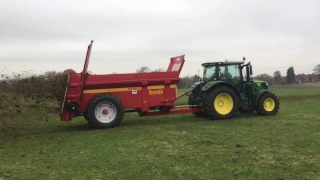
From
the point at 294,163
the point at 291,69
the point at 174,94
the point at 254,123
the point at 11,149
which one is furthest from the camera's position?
the point at 291,69

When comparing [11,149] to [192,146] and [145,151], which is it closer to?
[145,151]

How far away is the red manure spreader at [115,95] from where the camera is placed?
11.6 metres

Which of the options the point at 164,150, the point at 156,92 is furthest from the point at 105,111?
the point at 164,150

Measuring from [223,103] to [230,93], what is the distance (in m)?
0.47

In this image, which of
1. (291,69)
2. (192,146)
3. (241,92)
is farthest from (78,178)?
(291,69)

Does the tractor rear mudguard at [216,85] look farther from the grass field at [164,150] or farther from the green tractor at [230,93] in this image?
the grass field at [164,150]

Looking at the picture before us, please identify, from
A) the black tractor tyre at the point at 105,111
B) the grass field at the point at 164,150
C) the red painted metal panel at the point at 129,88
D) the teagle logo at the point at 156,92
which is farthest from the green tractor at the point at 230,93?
the black tractor tyre at the point at 105,111

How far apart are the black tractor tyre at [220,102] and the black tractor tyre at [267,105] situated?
1.04 metres

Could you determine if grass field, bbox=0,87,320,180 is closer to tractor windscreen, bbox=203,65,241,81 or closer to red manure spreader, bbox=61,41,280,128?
red manure spreader, bbox=61,41,280,128

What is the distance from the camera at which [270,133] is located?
31.8 ft

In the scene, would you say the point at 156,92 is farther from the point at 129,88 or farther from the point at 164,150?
the point at 164,150

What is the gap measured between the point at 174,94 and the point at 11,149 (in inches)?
236

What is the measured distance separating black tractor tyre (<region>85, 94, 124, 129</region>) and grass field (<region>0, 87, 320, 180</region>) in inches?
13.9

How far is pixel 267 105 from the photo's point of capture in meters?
14.1
